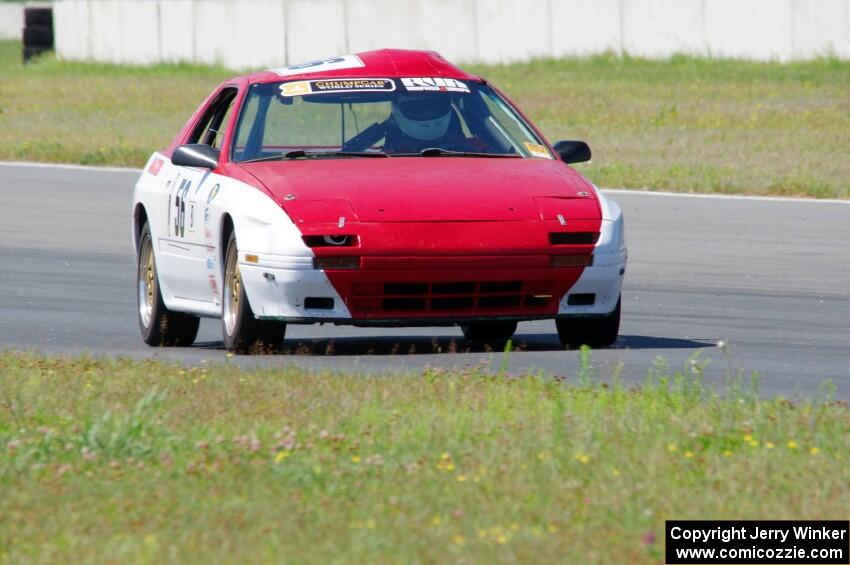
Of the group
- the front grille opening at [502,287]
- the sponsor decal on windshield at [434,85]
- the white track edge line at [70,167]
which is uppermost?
the sponsor decal on windshield at [434,85]

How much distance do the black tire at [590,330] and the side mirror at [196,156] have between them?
6.27 feet

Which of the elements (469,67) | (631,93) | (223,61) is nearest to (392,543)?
(631,93)

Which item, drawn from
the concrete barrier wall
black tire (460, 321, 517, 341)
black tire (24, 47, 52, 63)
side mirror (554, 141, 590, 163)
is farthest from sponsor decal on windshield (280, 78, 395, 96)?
black tire (24, 47, 52, 63)

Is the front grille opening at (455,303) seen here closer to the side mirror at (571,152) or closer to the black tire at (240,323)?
the black tire at (240,323)

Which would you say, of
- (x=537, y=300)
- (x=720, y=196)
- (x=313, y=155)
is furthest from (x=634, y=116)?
(x=537, y=300)

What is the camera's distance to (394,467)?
5.64m

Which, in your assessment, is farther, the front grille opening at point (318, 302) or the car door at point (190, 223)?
the car door at point (190, 223)

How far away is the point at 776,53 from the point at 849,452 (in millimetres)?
25566

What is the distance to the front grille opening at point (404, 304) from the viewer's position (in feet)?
27.9

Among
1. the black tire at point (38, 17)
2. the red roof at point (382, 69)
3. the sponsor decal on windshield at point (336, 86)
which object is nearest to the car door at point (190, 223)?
the red roof at point (382, 69)

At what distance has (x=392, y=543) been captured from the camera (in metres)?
4.65

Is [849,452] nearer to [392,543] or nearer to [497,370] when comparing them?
[392,543]

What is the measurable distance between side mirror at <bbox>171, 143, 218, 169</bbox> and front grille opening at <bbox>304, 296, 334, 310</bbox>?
1.16 meters

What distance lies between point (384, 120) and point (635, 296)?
11.1 feet
